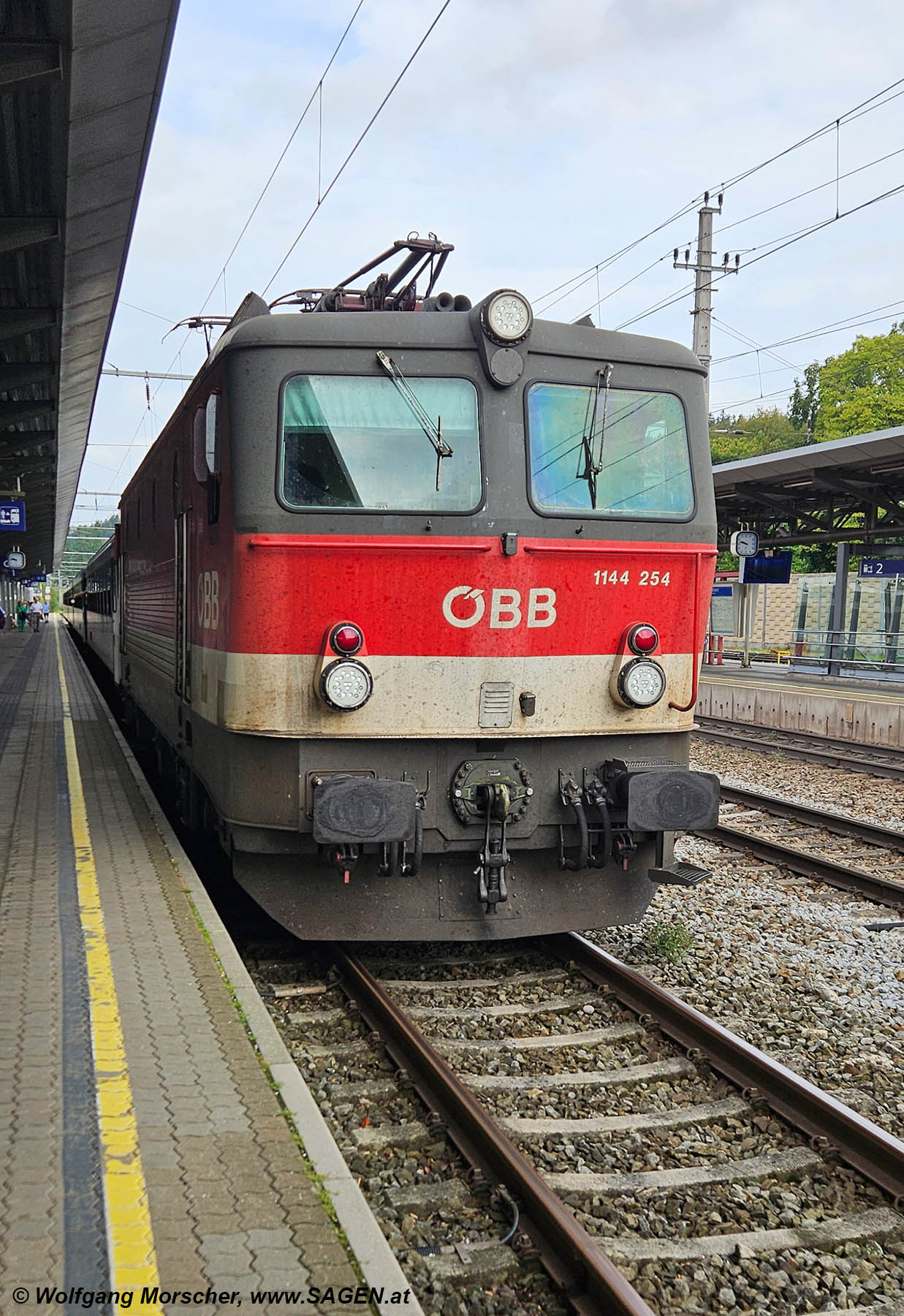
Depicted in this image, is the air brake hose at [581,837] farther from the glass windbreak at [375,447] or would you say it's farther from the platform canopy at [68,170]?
the platform canopy at [68,170]

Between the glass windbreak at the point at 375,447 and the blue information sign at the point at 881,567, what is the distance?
59.9 ft

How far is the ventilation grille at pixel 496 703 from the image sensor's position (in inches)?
227

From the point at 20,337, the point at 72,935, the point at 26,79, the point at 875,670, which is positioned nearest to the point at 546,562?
the point at 72,935

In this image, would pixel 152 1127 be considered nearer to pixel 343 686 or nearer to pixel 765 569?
pixel 343 686

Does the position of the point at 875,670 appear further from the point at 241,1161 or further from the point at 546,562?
the point at 241,1161

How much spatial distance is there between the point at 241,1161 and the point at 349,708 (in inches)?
92.9

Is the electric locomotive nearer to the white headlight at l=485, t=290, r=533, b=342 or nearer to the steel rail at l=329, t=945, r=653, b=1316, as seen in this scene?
the white headlight at l=485, t=290, r=533, b=342

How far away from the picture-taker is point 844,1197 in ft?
13.1

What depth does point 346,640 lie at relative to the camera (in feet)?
18.3

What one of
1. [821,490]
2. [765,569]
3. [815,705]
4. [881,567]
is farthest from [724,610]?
[815,705]

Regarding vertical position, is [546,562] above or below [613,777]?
above

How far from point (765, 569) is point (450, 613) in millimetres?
20480

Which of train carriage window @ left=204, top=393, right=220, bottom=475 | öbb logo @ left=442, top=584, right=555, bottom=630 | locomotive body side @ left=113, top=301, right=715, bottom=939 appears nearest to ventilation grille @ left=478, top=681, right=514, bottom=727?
locomotive body side @ left=113, top=301, right=715, bottom=939

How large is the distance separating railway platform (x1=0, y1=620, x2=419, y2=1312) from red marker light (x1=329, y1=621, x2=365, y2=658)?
1621 mm
